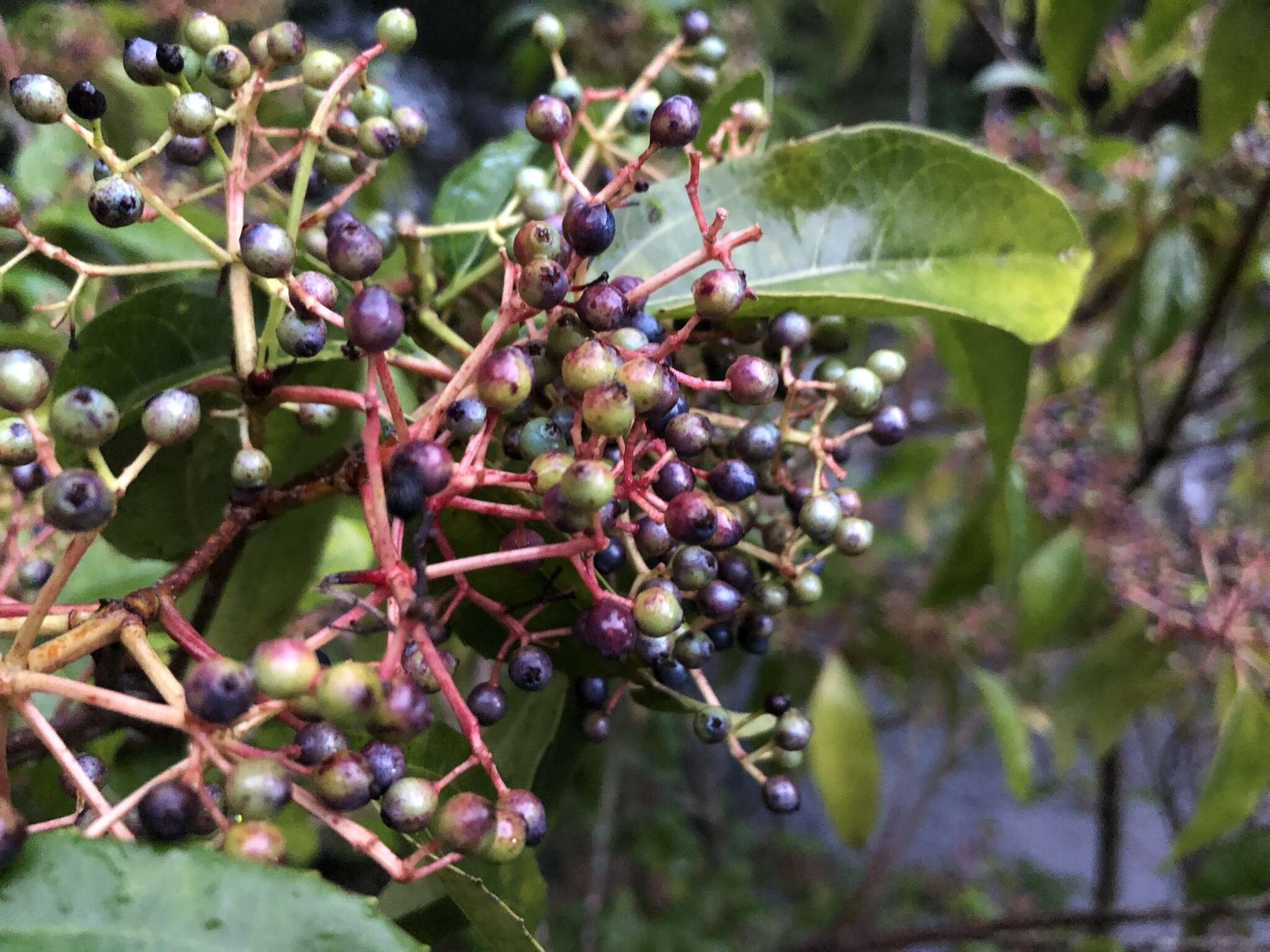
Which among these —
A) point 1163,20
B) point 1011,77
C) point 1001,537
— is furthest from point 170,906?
point 1011,77

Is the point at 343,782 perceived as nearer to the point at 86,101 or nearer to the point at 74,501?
the point at 74,501

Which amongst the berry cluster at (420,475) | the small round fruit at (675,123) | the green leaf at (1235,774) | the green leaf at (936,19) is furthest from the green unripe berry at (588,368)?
the green leaf at (936,19)

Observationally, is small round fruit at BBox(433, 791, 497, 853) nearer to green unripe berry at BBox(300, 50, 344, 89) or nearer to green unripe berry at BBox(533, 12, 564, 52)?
green unripe berry at BBox(300, 50, 344, 89)

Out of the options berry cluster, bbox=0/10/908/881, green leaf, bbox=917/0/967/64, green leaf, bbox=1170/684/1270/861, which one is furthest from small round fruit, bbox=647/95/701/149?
green leaf, bbox=917/0/967/64

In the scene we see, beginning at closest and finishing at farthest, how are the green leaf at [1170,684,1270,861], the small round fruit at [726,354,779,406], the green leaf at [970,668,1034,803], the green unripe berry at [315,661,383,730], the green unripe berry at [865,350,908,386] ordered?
the green unripe berry at [315,661,383,730] → the small round fruit at [726,354,779,406] → the green unripe berry at [865,350,908,386] → the green leaf at [1170,684,1270,861] → the green leaf at [970,668,1034,803]

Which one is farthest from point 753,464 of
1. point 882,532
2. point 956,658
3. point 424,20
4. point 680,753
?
point 424,20

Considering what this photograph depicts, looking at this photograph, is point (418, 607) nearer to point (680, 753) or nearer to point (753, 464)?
point (753, 464)

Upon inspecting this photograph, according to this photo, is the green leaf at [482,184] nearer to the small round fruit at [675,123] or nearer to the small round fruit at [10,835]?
the small round fruit at [675,123]
